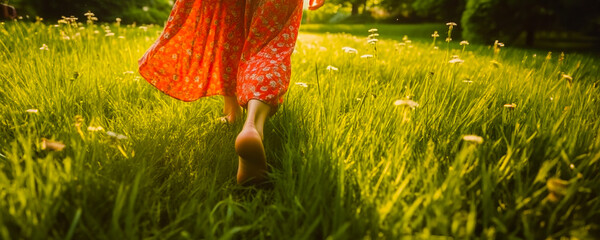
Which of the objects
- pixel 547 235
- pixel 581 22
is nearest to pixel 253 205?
pixel 547 235

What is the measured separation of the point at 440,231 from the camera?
95cm

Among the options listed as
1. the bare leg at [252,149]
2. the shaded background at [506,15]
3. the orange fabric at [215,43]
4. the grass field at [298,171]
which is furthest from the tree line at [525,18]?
the bare leg at [252,149]

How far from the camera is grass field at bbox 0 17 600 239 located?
37.7 inches

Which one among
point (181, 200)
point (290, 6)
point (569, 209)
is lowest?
point (181, 200)

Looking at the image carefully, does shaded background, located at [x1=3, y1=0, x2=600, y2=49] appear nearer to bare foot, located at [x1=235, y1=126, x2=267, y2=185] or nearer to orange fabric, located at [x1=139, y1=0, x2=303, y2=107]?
orange fabric, located at [x1=139, y1=0, x2=303, y2=107]

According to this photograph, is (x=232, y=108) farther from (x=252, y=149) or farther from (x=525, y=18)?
(x=525, y=18)

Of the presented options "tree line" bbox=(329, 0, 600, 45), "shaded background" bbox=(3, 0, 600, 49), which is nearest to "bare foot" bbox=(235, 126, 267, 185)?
"shaded background" bbox=(3, 0, 600, 49)

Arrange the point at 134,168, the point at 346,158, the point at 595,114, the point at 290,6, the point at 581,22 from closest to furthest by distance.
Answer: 1. the point at 134,168
2. the point at 346,158
3. the point at 290,6
4. the point at 595,114
5. the point at 581,22

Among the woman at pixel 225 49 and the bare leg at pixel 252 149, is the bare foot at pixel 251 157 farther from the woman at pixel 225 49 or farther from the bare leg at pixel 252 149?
the woman at pixel 225 49

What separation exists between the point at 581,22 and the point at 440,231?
9.21m

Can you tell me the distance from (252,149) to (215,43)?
1083 millimetres

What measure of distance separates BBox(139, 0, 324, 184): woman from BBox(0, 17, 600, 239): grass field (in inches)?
6.7

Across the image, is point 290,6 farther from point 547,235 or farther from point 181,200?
point 547,235

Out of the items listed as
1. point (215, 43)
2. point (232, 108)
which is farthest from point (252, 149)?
point (215, 43)
